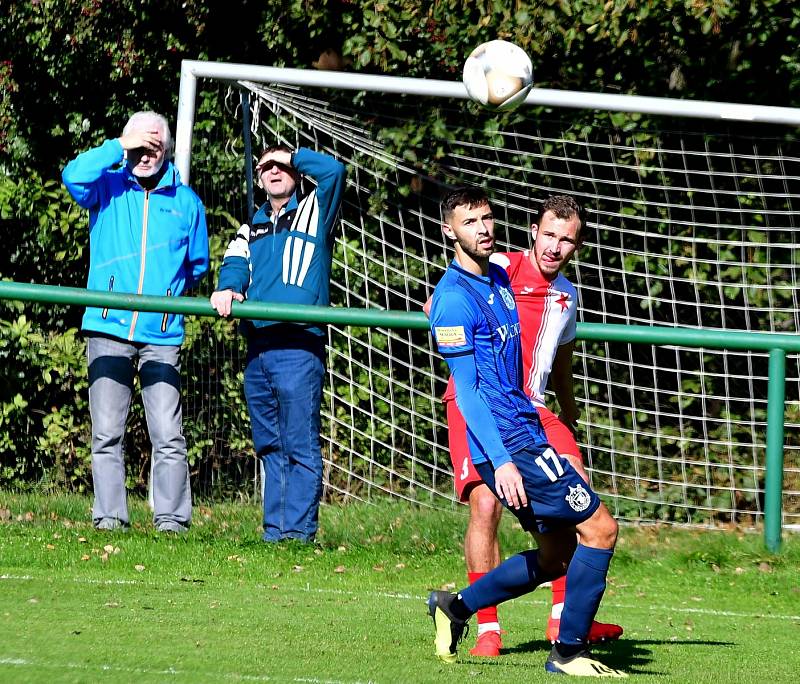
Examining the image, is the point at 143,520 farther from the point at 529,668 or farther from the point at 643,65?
the point at 643,65

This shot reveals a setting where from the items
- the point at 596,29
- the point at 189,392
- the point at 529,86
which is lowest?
the point at 189,392

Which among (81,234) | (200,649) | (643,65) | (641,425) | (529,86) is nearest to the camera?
(200,649)

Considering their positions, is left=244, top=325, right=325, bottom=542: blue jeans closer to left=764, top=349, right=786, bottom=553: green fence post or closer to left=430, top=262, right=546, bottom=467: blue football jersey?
left=764, top=349, right=786, bottom=553: green fence post

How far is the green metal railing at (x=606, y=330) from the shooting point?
7.48 meters

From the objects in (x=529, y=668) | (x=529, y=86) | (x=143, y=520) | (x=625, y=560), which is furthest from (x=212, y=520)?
(x=529, y=668)

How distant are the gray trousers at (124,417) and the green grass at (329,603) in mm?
263

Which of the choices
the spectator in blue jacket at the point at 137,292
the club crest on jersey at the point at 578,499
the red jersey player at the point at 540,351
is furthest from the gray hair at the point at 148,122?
the club crest on jersey at the point at 578,499

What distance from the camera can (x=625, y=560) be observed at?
7.71m

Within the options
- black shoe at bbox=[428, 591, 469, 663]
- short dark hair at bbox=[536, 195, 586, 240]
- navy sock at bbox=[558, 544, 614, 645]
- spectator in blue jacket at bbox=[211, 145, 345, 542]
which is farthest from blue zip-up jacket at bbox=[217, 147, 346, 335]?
navy sock at bbox=[558, 544, 614, 645]

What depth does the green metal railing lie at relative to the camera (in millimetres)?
7480

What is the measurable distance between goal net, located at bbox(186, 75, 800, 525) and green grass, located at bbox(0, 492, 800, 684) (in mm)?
919

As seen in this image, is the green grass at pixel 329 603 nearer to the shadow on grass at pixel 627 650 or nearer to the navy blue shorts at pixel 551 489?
the shadow on grass at pixel 627 650

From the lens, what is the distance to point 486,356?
515 cm

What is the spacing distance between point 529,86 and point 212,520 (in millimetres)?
3310
